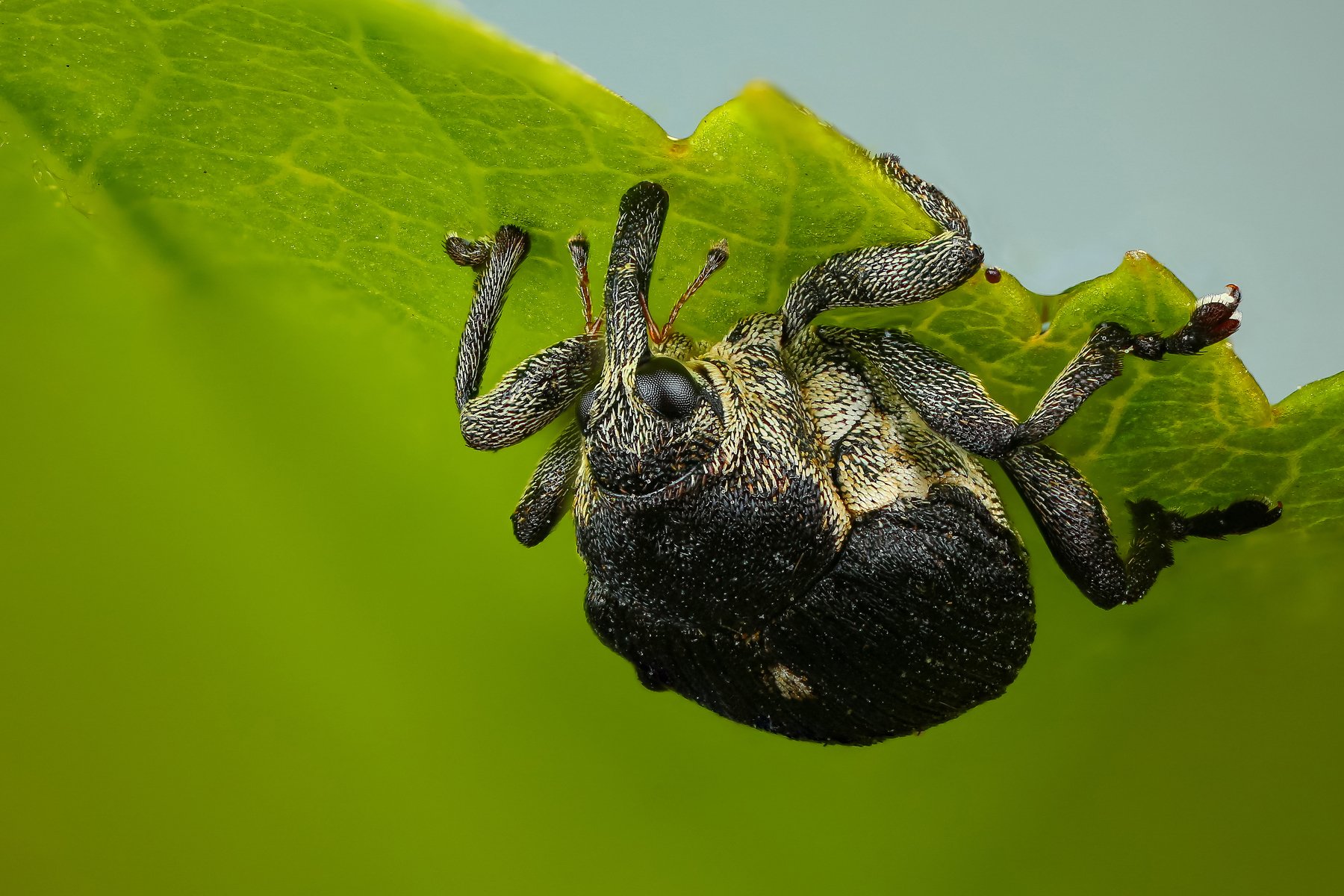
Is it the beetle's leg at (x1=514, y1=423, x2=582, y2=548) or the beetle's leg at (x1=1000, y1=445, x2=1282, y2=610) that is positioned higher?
the beetle's leg at (x1=514, y1=423, x2=582, y2=548)

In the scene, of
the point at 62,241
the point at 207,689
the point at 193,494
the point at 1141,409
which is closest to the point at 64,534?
the point at 193,494

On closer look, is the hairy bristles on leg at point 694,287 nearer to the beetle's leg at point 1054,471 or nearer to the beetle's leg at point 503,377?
the beetle's leg at point 503,377

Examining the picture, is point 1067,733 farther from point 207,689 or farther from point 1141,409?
point 207,689

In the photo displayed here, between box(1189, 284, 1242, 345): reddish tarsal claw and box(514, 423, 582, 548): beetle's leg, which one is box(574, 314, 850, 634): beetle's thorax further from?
box(1189, 284, 1242, 345): reddish tarsal claw

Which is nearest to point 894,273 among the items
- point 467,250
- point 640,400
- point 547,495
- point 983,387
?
point 983,387

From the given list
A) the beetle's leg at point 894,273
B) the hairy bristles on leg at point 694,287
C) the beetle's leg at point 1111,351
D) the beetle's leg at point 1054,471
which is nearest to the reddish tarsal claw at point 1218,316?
the beetle's leg at point 1111,351

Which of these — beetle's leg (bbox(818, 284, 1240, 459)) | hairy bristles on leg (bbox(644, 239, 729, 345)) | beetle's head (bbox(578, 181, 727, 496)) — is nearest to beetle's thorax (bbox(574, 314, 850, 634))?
beetle's head (bbox(578, 181, 727, 496))
